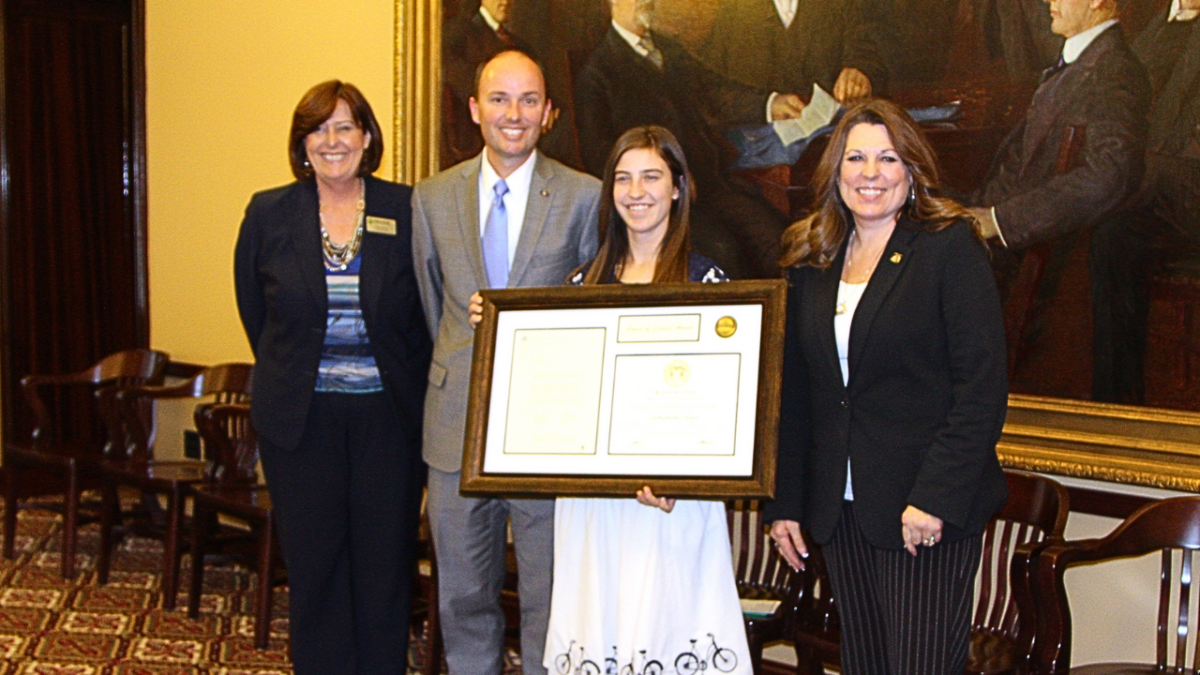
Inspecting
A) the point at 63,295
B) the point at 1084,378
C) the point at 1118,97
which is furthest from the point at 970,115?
the point at 63,295

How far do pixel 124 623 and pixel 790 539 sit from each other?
3456 millimetres

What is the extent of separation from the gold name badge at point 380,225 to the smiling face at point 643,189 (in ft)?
2.72

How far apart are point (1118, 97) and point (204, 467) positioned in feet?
13.7

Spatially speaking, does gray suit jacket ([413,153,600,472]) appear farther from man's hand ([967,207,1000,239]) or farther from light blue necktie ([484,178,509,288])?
man's hand ([967,207,1000,239])

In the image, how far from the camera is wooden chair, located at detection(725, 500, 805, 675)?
3580 millimetres

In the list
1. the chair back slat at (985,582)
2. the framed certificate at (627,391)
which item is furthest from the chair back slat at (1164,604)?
the framed certificate at (627,391)

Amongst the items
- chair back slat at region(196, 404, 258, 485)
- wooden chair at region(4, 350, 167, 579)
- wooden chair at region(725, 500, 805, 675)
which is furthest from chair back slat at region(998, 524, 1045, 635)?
wooden chair at region(4, 350, 167, 579)

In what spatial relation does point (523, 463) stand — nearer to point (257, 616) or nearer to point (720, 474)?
point (720, 474)

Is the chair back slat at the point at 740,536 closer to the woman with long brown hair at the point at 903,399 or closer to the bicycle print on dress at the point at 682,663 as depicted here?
the bicycle print on dress at the point at 682,663

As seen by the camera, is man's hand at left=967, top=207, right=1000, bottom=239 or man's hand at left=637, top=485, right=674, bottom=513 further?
man's hand at left=967, top=207, right=1000, bottom=239

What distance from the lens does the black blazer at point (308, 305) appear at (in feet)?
11.1

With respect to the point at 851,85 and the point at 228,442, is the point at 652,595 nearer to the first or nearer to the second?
the point at 851,85

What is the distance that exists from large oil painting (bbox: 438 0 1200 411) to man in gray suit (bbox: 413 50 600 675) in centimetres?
113

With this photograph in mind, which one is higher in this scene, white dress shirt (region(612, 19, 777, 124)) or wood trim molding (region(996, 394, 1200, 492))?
white dress shirt (region(612, 19, 777, 124))
